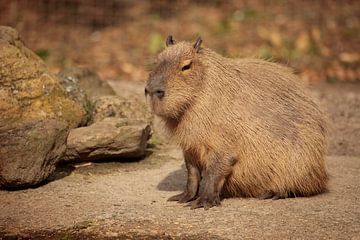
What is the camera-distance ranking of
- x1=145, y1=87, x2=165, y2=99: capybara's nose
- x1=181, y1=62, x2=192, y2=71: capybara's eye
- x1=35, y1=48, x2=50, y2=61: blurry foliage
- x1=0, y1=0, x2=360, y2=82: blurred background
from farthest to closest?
x1=0, y1=0, x2=360, y2=82: blurred background, x1=35, y1=48, x2=50, y2=61: blurry foliage, x1=181, y1=62, x2=192, y2=71: capybara's eye, x1=145, y1=87, x2=165, y2=99: capybara's nose

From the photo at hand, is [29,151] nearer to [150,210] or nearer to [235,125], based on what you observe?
[150,210]

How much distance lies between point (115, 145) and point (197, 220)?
65.1 inches

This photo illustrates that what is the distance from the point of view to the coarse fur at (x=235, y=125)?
4.83m

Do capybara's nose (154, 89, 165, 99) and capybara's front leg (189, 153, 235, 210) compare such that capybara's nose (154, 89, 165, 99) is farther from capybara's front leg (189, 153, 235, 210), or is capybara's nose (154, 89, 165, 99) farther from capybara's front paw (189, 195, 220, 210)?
capybara's front paw (189, 195, 220, 210)

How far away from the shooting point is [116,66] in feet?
36.1

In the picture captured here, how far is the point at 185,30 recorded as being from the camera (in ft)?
40.5

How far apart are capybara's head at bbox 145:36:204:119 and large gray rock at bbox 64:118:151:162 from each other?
1.23 meters

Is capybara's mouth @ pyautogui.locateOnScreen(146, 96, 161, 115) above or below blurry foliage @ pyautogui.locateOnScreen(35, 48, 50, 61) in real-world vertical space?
above

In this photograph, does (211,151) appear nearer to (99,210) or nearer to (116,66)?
(99,210)

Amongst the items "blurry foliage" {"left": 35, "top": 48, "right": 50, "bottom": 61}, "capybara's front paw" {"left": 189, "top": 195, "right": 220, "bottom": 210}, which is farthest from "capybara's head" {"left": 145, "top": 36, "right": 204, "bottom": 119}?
"blurry foliage" {"left": 35, "top": 48, "right": 50, "bottom": 61}

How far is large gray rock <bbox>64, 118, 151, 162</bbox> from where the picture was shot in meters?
5.89

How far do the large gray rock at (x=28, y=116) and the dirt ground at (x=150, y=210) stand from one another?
0.20m

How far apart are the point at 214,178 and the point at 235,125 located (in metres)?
0.42

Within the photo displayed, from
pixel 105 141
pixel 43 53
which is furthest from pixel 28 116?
pixel 43 53
